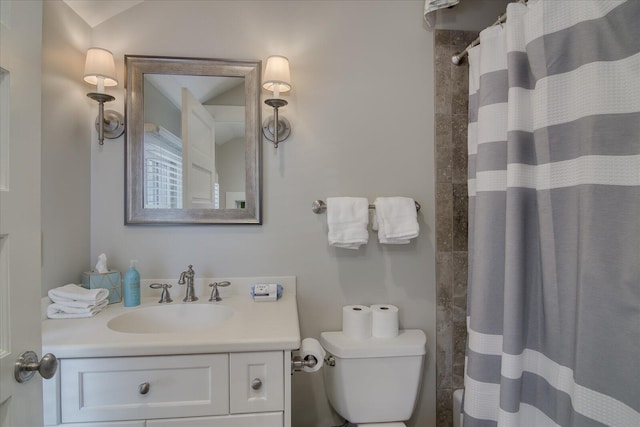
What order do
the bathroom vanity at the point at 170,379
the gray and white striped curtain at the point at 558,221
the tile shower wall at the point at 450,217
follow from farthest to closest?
the tile shower wall at the point at 450,217
the bathroom vanity at the point at 170,379
the gray and white striped curtain at the point at 558,221

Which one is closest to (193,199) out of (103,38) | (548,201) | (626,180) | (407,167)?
(103,38)

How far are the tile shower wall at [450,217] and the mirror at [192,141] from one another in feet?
2.97

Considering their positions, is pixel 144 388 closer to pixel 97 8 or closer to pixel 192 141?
pixel 192 141

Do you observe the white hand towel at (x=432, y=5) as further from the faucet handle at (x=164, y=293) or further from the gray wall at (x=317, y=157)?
the faucet handle at (x=164, y=293)

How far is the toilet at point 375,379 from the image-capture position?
1.37m

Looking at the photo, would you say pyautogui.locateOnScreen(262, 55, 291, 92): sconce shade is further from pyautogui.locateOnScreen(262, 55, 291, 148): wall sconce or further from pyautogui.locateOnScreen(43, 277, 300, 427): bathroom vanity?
pyautogui.locateOnScreen(43, 277, 300, 427): bathroom vanity

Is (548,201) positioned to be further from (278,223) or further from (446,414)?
(446,414)

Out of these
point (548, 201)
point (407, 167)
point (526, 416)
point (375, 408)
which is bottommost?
point (375, 408)

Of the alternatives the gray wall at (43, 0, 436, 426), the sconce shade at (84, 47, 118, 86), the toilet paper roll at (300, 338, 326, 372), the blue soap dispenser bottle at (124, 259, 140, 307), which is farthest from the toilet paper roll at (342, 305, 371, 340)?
the sconce shade at (84, 47, 118, 86)

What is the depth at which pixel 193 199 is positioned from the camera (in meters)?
1.54

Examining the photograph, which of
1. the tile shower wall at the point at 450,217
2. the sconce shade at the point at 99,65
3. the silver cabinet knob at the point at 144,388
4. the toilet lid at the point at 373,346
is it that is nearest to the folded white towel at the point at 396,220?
the tile shower wall at the point at 450,217

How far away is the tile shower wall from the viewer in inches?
63.9

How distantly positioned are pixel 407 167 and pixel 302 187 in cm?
54

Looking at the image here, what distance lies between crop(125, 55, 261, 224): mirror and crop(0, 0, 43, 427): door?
31.5 inches
